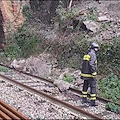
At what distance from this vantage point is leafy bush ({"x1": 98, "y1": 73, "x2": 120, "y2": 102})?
896 centimetres

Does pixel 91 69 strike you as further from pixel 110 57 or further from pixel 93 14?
pixel 93 14

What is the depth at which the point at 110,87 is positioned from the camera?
9797 mm

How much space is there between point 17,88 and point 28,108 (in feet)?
8.85

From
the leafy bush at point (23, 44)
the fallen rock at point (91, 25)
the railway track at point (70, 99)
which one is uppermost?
the fallen rock at point (91, 25)

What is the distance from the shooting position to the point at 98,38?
1305cm

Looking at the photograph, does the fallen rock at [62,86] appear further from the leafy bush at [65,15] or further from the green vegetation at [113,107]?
the leafy bush at [65,15]

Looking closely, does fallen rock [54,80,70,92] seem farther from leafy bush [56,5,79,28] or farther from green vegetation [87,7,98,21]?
leafy bush [56,5,79,28]

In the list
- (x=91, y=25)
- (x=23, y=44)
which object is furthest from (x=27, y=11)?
(x=91, y=25)

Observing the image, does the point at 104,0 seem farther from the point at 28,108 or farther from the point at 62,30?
the point at 28,108

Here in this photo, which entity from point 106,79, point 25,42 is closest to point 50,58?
point 25,42

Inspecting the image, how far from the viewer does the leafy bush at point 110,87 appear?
896 centimetres

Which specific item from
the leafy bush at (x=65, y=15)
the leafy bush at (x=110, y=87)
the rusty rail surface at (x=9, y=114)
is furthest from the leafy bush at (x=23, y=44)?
the rusty rail surface at (x=9, y=114)

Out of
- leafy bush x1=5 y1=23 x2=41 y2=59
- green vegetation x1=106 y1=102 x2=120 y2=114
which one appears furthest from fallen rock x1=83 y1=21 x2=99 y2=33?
green vegetation x1=106 y1=102 x2=120 y2=114

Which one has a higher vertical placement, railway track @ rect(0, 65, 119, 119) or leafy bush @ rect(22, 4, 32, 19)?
leafy bush @ rect(22, 4, 32, 19)
